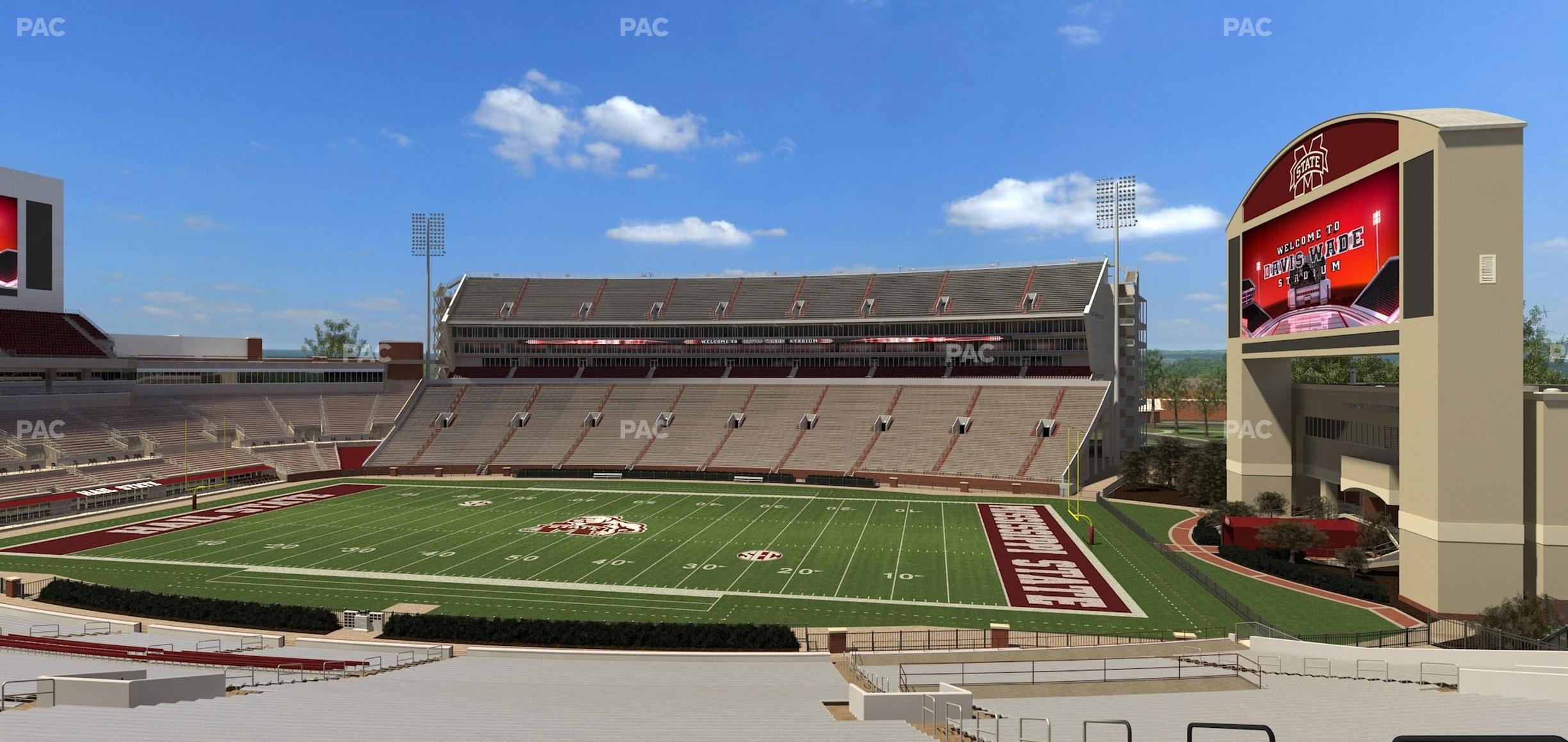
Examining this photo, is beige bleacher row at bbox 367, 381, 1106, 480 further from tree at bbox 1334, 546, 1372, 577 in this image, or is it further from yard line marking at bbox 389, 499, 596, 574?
tree at bbox 1334, 546, 1372, 577

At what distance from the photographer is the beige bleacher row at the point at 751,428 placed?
62.3m

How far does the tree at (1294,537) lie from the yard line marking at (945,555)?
13.2 metres

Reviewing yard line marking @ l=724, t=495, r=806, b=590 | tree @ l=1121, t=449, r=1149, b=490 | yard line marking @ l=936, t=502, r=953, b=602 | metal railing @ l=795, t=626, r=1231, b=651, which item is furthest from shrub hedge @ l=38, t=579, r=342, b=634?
tree @ l=1121, t=449, r=1149, b=490

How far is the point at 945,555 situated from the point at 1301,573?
1375 centimetres

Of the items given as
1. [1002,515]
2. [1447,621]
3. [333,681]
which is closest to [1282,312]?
[1447,621]

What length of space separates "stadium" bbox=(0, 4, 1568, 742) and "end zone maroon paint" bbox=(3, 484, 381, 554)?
1.42 feet

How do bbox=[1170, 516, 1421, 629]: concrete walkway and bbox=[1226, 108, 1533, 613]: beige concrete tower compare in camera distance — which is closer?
bbox=[1226, 108, 1533, 613]: beige concrete tower

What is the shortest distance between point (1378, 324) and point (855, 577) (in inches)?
836

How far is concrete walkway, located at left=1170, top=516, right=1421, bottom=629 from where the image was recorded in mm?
27656

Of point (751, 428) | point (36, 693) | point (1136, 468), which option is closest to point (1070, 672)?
point (36, 693)

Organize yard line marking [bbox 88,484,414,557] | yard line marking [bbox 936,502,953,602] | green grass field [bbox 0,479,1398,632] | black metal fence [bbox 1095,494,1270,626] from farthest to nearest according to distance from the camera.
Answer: yard line marking [bbox 88,484,414,557] < yard line marking [bbox 936,502,953,602] < green grass field [bbox 0,479,1398,632] < black metal fence [bbox 1095,494,1270,626]

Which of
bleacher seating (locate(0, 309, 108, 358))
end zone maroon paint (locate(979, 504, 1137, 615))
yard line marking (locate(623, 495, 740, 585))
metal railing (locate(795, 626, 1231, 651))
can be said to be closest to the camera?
metal railing (locate(795, 626, 1231, 651))

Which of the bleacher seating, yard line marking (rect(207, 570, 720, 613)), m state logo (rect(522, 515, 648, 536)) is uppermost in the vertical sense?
the bleacher seating

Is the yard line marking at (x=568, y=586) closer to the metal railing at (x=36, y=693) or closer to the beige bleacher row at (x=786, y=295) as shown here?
the metal railing at (x=36, y=693)
